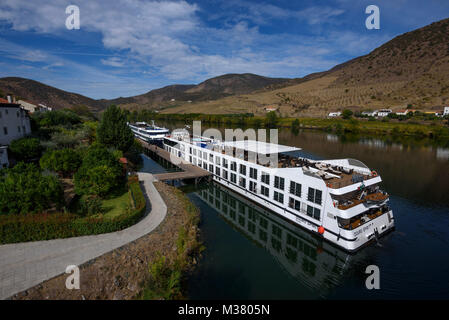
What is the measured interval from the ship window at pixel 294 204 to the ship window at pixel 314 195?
1.79 metres

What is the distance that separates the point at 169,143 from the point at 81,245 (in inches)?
1552

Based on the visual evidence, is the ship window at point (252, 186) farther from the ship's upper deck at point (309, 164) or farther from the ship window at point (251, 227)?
the ship window at point (251, 227)

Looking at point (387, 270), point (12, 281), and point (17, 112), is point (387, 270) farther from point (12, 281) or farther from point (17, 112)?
point (17, 112)

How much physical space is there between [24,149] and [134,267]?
31206mm

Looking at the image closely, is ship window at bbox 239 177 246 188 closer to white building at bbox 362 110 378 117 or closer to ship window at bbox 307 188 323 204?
ship window at bbox 307 188 323 204

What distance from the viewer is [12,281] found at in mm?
13656

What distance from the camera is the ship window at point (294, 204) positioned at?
24047 millimetres

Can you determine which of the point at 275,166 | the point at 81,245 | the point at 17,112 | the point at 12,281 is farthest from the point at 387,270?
the point at 17,112

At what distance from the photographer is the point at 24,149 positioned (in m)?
34.6

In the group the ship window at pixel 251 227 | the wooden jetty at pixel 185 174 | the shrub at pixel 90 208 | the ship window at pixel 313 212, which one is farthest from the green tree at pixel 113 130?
the ship window at pixel 313 212

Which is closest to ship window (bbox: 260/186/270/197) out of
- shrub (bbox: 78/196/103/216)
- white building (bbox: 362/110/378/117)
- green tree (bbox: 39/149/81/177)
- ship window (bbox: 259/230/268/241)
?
ship window (bbox: 259/230/268/241)

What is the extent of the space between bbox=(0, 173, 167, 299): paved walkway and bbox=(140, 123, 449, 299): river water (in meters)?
7.13

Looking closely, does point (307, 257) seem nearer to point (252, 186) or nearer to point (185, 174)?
point (252, 186)

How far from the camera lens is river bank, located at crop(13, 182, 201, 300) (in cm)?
1377
